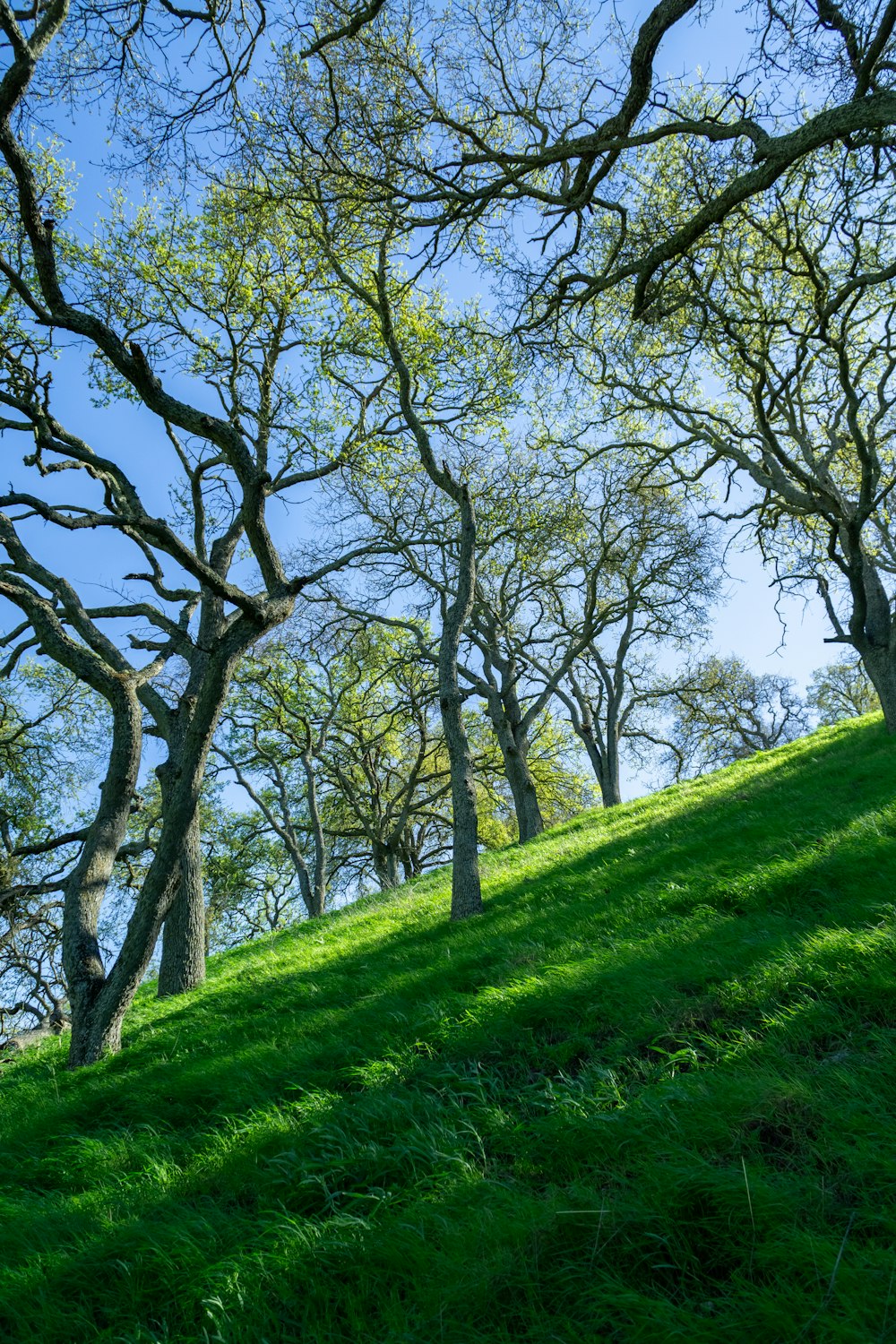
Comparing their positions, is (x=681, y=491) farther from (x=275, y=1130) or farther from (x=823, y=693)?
(x=823, y=693)

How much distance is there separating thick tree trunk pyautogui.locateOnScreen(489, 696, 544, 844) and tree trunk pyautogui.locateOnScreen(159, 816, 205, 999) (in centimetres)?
1004

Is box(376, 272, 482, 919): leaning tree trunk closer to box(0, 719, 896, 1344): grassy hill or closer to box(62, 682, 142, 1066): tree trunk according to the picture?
box(0, 719, 896, 1344): grassy hill

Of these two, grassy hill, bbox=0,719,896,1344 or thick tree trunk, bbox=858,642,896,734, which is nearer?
grassy hill, bbox=0,719,896,1344

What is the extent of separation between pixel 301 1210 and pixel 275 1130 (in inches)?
34.3

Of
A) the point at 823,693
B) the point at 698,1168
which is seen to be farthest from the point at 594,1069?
the point at 823,693

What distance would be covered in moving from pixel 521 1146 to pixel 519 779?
52.7 feet

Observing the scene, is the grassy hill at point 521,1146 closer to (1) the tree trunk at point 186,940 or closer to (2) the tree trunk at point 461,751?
(2) the tree trunk at point 461,751

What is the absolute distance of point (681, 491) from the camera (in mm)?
20141

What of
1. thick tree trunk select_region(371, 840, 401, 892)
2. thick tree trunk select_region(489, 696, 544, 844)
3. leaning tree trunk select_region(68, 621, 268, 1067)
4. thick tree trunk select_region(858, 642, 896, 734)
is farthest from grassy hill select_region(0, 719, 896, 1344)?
thick tree trunk select_region(371, 840, 401, 892)

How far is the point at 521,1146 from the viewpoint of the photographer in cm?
362

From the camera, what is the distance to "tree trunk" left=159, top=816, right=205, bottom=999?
1055cm

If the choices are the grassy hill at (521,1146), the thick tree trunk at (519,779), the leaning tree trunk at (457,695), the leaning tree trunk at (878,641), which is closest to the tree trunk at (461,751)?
the leaning tree trunk at (457,695)

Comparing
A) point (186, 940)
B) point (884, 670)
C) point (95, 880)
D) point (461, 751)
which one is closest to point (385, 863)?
point (186, 940)

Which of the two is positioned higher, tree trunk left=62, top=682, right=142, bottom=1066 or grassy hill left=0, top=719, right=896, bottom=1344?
tree trunk left=62, top=682, right=142, bottom=1066
